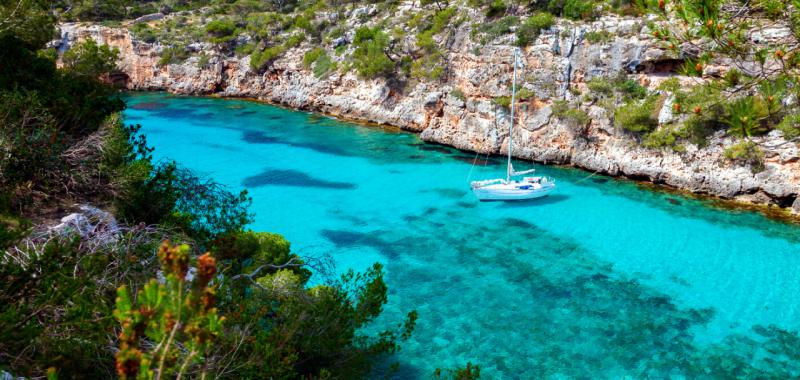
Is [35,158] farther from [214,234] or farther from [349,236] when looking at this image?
[349,236]

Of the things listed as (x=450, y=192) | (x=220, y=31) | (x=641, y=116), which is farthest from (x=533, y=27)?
(x=220, y=31)

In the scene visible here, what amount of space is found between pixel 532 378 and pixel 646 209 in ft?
38.8

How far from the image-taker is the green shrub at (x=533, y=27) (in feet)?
86.0

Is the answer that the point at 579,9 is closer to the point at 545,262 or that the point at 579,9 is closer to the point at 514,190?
the point at 514,190

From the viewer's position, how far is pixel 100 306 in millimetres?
5098

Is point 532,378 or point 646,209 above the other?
point 646,209

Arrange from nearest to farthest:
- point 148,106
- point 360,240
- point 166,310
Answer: point 166,310 → point 360,240 → point 148,106

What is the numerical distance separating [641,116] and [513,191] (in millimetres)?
6823

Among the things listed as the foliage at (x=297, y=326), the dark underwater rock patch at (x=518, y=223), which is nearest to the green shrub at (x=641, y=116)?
the dark underwater rock patch at (x=518, y=223)

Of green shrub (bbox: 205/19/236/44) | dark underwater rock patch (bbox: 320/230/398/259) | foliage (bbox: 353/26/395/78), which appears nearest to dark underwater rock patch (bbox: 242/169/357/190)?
dark underwater rock patch (bbox: 320/230/398/259)

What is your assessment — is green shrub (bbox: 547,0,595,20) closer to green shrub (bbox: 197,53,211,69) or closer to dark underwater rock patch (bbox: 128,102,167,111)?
green shrub (bbox: 197,53,211,69)

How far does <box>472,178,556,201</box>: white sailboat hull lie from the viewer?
2066 cm

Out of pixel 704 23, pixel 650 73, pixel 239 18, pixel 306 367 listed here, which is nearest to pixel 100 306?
pixel 306 367

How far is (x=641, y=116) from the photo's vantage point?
22172 mm
